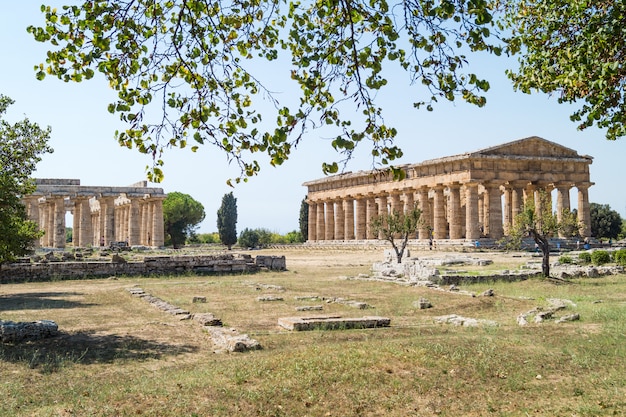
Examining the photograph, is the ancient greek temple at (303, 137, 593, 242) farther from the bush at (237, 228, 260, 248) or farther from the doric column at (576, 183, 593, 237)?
the bush at (237, 228, 260, 248)

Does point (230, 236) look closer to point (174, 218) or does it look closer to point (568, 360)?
point (174, 218)

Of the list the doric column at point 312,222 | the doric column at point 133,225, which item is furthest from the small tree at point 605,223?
the doric column at point 133,225

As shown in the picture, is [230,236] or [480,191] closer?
[480,191]

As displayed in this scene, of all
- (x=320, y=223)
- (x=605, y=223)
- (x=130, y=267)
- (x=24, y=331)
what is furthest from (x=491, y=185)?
(x=24, y=331)

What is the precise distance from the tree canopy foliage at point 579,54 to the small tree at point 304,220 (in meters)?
68.5

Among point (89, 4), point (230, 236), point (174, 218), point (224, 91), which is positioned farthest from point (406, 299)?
point (174, 218)

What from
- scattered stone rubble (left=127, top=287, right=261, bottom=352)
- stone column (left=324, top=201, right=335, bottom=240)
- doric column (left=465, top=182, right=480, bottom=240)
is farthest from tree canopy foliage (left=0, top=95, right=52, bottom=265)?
stone column (left=324, top=201, right=335, bottom=240)

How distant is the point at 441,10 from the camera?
532 centimetres

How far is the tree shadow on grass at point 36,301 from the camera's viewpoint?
47.9 ft

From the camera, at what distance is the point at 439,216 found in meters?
53.0

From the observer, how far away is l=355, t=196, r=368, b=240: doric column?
211 ft

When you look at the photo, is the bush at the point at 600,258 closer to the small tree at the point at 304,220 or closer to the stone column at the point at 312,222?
the stone column at the point at 312,222

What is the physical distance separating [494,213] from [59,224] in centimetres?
4195

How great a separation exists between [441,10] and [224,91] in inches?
93.1
